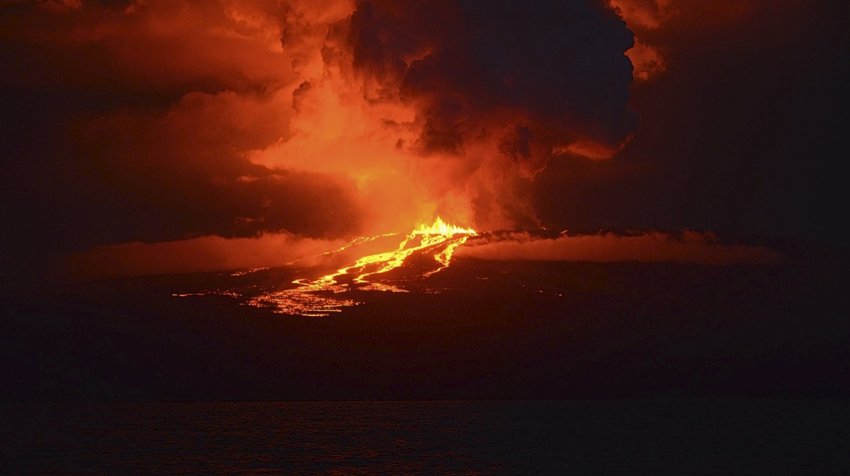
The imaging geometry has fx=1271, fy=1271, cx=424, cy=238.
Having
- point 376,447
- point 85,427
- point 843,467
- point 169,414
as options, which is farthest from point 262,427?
point 843,467

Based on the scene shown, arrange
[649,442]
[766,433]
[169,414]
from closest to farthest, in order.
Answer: [649,442], [766,433], [169,414]

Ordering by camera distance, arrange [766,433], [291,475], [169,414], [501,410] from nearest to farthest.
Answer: [291,475] → [766,433] → [169,414] → [501,410]

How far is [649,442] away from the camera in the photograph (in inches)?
4358

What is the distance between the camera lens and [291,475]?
255 ft

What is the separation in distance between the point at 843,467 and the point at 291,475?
119 ft

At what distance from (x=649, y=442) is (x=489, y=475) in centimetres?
3583

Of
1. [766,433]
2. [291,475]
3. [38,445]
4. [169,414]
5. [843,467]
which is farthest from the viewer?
[169,414]

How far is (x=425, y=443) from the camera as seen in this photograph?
11138 cm

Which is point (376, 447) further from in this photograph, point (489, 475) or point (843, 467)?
point (843, 467)

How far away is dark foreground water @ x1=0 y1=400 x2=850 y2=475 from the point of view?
84062mm

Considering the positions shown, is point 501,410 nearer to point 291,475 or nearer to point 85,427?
point 85,427

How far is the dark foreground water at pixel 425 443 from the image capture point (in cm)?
8406

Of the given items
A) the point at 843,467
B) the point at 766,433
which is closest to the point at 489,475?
the point at 843,467

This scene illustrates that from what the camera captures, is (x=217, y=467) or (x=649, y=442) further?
(x=649, y=442)
